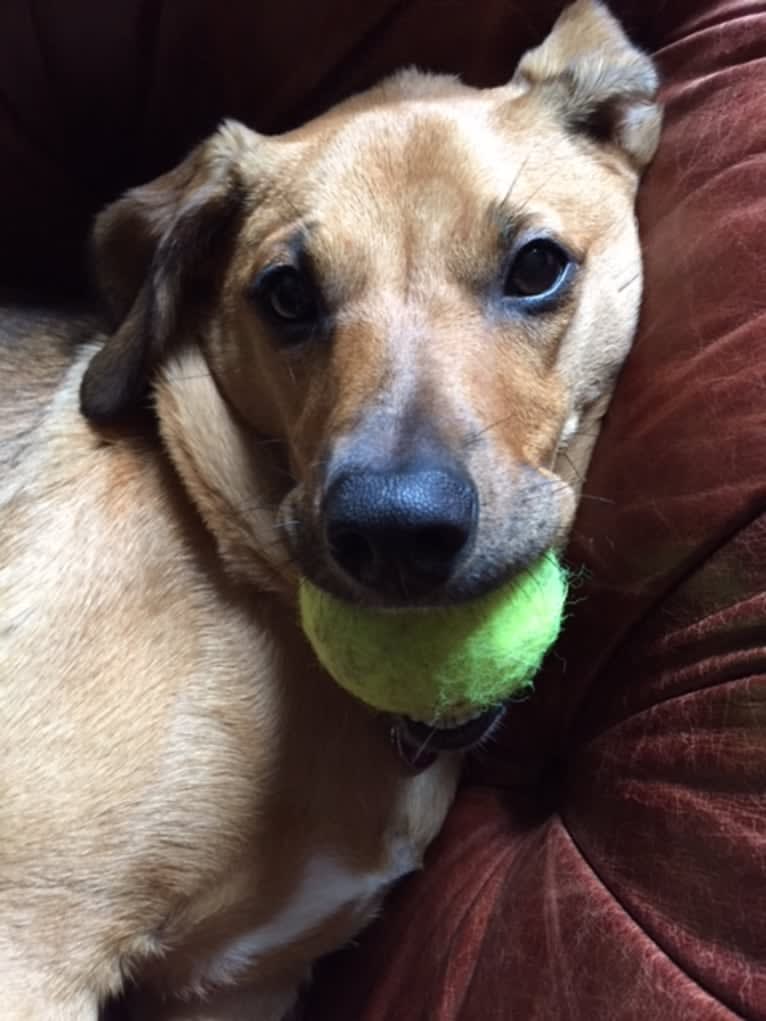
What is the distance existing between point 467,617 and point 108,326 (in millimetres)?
827

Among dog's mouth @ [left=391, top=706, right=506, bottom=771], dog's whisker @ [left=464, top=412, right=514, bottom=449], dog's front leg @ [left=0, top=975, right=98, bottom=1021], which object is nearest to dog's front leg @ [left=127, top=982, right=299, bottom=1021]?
dog's front leg @ [left=0, top=975, right=98, bottom=1021]

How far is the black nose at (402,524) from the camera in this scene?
1.16 meters

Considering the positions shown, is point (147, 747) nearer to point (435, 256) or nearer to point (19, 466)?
point (19, 466)

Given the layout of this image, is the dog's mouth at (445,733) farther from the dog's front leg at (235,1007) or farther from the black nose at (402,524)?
the dog's front leg at (235,1007)

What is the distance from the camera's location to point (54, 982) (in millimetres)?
1458

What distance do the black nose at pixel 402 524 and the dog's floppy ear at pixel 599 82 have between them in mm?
685

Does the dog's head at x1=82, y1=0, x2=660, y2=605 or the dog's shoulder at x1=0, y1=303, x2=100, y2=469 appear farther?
the dog's shoulder at x1=0, y1=303, x2=100, y2=469

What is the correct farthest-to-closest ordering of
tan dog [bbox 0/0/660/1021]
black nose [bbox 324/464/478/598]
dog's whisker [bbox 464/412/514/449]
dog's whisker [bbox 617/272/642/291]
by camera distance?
dog's whisker [bbox 617/272/642/291], tan dog [bbox 0/0/660/1021], dog's whisker [bbox 464/412/514/449], black nose [bbox 324/464/478/598]

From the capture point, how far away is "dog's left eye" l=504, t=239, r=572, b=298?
1464 millimetres

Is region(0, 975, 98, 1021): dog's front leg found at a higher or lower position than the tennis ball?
lower

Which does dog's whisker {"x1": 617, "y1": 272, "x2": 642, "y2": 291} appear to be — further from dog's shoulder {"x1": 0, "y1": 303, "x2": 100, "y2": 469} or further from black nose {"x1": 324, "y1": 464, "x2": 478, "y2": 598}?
dog's shoulder {"x1": 0, "y1": 303, "x2": 100, "y2": 469}

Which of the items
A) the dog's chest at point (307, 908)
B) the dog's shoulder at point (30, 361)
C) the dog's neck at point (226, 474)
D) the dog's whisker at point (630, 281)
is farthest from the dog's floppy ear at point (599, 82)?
the dog's chest at point (307, 908)

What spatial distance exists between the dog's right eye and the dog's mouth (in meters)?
0.53

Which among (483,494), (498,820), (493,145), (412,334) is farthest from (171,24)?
(498,820)
